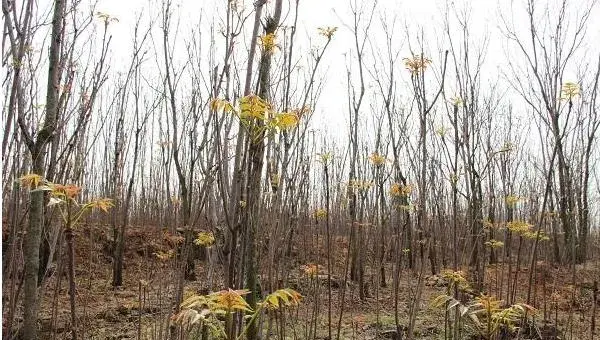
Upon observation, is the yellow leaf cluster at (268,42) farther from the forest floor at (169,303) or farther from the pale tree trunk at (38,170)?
the forest floor at (169,303)

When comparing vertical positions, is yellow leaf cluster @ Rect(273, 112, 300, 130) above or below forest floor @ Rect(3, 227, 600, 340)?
above

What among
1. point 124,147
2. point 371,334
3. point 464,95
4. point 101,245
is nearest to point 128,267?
point 101,245

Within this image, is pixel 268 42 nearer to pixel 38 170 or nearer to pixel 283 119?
pixel 283 119

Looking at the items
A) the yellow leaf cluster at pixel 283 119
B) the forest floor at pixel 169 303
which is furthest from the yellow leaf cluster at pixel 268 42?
the forest floor at pixel 169 303

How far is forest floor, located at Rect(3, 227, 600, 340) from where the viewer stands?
467 cm

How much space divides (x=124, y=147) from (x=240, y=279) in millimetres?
6636

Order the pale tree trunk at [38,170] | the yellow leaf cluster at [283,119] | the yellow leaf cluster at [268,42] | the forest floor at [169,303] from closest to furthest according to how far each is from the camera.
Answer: the yellow leaf cluster at [283,119], the pale tree trunk at [38,170], the yellow leaf cluster at [268,42], the forest floor at [169,303]

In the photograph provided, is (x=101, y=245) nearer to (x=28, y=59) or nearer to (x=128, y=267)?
(x=128, y=267)

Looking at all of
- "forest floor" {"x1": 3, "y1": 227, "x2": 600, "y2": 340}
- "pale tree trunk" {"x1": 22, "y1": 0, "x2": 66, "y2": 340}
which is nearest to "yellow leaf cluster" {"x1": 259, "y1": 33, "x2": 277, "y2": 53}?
"pale tree trunk" {"x1": 22, "y1": 0, "x2": 66, "y2": 340}

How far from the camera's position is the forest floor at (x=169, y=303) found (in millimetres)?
4672

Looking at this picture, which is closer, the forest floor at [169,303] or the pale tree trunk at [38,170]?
the pale tree trunk at [38,170]


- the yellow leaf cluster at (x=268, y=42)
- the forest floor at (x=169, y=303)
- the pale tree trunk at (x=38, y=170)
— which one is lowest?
the forest floor at (x=169, y=303)

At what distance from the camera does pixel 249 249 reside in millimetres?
1979

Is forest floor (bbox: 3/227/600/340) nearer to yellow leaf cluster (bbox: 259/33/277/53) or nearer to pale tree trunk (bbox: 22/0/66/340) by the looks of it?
pale tree trunk (bbox: 22/0/66/340)
